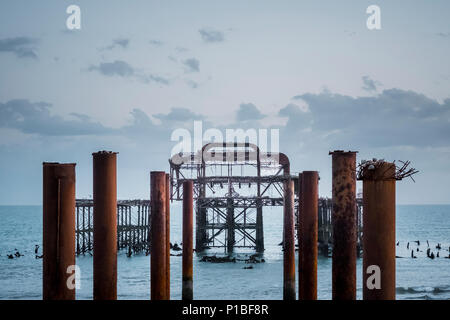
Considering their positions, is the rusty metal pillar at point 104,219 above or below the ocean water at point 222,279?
above

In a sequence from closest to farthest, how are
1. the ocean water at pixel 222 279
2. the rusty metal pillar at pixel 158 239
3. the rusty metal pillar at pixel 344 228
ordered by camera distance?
the rusty metal pillar at pixel 344 228
the rusty metal pillar at pixel 158 239
the ocean water at pixel 222 279

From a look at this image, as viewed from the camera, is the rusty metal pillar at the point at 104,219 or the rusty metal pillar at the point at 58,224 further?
the rusty metal pillar at the point at 104,219

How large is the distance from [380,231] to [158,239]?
767cm

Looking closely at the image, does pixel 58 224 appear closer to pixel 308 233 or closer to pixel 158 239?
pixel 308 233

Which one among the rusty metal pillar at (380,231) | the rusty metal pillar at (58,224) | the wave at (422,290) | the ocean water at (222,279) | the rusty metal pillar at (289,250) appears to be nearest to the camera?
the rusty metal pillar at (380,231)

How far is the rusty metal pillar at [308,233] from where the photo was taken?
10.8 meters

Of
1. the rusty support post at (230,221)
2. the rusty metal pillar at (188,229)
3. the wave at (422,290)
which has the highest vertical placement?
the rusty metal pillar at (188,229)

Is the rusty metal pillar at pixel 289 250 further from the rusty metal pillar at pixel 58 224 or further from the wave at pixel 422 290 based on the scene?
the wave at pixel 422 290

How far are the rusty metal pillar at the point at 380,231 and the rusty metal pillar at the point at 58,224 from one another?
3.74 meters

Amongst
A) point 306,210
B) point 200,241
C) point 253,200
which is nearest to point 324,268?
point 253,200

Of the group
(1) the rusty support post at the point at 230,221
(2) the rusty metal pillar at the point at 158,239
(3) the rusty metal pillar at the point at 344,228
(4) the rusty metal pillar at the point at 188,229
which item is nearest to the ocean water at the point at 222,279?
(1) the rusty support post at the point at 230,221
